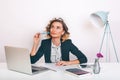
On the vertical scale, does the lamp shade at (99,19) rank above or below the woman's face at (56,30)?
above

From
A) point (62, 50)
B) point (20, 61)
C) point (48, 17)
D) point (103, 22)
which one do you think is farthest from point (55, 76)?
point (48, 17)

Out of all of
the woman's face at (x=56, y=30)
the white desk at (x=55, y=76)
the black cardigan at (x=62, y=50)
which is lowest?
the white desk at (x=55, y=76)

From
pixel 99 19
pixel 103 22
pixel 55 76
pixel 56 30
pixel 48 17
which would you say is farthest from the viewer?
pixel 48 17

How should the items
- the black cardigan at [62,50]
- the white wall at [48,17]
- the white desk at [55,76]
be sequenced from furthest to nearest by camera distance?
the white wall at [48,17] < the black cardigan at [62,50] < the white desk at [55,76]

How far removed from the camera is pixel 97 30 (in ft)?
9.80

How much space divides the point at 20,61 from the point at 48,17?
1165 mm

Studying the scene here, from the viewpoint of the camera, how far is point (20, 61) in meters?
1.90

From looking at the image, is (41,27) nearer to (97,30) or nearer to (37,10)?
(37,10)

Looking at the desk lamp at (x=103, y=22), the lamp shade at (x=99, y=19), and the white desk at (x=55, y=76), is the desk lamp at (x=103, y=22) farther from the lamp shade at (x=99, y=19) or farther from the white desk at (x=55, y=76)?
the white desk at (x=55, y=76)

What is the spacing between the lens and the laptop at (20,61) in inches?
73.0

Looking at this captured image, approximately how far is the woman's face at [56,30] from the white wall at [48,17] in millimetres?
536

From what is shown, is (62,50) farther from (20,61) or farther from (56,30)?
(20,61)

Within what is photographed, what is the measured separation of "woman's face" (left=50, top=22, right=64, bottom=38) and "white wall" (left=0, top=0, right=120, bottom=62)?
1.76 feet

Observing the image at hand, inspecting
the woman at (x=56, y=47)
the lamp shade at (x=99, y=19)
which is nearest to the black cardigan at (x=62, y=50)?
the woman at (x=56, y=47)
